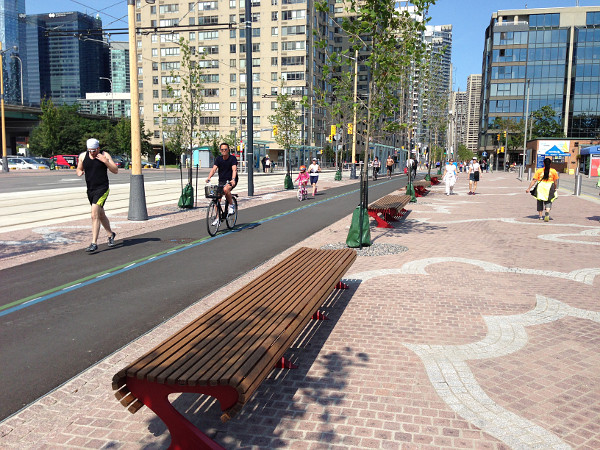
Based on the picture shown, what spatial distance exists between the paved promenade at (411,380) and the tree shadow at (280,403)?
12 mm

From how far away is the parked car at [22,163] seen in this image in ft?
180

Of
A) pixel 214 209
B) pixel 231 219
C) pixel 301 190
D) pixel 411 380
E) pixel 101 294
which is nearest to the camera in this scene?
pixel 411 380

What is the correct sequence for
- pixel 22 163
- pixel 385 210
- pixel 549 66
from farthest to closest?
pixel 549 66
pixel 22 163
pixel 385 210

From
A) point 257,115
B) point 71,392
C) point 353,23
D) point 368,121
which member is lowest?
point 71,392

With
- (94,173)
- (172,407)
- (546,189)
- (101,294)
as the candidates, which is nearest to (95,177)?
(94,173)

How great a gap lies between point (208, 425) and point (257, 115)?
9178cm

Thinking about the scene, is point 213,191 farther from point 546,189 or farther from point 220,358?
point 546,189

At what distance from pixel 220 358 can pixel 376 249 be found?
676 centimetres

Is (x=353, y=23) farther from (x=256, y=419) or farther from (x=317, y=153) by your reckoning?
(x=317, y=153)

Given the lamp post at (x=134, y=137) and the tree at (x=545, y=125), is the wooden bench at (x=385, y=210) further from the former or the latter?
the tree at (x=545, y=125)

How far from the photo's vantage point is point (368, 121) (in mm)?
9773

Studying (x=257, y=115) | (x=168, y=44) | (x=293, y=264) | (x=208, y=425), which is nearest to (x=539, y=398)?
(x=208, y=425)

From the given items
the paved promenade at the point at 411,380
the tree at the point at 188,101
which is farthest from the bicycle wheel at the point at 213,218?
the paved promenade at the point at 411,380

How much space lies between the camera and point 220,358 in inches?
124
